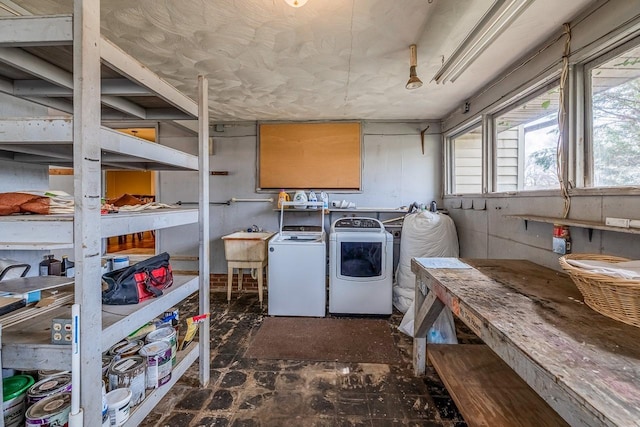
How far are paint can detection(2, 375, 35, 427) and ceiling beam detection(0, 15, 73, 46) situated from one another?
1.23 metres

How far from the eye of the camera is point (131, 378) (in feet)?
3.90

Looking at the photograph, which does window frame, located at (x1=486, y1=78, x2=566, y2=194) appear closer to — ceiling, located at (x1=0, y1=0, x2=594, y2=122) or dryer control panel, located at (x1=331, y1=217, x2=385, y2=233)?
ceiling, located at (x1=0, y1=0, x2=594, y2=122)

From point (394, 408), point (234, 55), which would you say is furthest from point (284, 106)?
point (394, 408)

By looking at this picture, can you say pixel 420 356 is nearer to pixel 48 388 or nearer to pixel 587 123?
pixel 587 123

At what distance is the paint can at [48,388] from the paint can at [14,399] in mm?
21

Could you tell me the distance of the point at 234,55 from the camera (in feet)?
6.75

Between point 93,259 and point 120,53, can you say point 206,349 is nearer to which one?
point 93,259

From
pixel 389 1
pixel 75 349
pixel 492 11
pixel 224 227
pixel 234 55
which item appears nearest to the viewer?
pixel 75 349

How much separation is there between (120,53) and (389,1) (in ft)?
4.36

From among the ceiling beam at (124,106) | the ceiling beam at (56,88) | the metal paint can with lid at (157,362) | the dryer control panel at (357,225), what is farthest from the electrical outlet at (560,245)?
the ceiling beam at (124,106)

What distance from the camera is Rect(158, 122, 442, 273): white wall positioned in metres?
3.67

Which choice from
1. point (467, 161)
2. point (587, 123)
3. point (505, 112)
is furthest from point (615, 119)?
point (467, 161)

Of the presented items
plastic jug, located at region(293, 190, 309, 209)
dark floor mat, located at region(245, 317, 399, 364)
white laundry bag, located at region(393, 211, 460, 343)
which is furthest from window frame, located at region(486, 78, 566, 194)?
plastic jug, located at region(293, 190, 309, 209)

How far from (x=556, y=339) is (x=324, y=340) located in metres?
1.83
